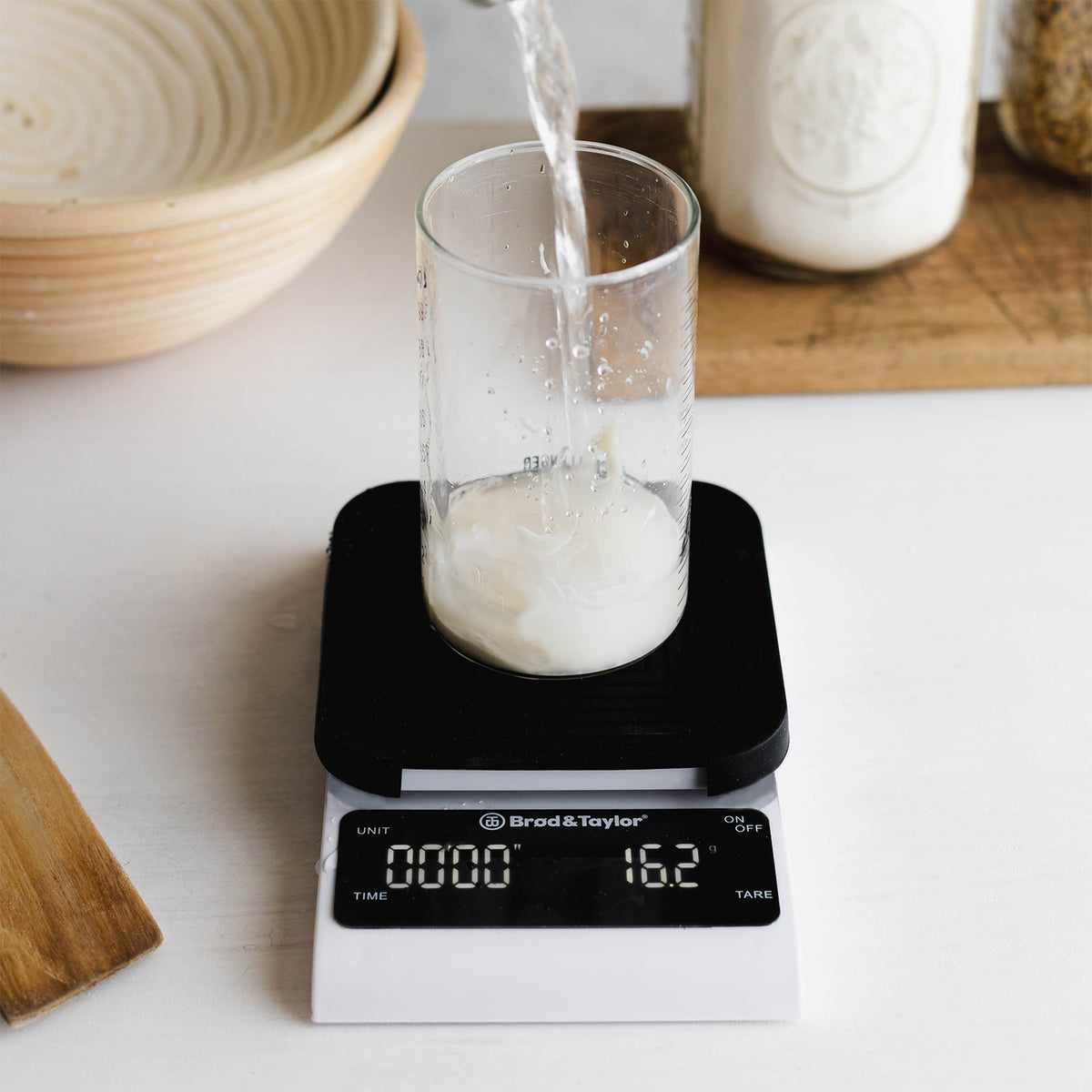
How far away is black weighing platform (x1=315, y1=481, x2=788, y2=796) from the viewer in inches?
22.6

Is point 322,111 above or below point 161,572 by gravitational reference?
above

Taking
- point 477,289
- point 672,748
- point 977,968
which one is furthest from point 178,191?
point 977,968

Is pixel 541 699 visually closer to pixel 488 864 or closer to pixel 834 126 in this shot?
pixel 488 864

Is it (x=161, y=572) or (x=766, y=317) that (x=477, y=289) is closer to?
(x=161, y=572)

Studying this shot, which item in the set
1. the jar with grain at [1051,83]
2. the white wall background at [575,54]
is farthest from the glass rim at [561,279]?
the white wall background at [575,54]

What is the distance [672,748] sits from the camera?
0.57 m

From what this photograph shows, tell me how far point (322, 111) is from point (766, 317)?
1.09 ft

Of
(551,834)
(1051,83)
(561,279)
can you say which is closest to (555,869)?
(551,834)

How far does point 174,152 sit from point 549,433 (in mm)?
512

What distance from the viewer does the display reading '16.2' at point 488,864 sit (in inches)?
22.2

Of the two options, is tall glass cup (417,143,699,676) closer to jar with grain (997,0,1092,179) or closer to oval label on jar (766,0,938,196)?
oval label on jar (766,0,938,196)

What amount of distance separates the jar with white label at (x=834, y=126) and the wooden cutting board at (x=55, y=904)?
56cm

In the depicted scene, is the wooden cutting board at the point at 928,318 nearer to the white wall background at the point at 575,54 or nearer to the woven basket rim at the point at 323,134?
the woven basket rim at the point at 323,134

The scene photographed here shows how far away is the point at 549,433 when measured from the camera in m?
0.56
